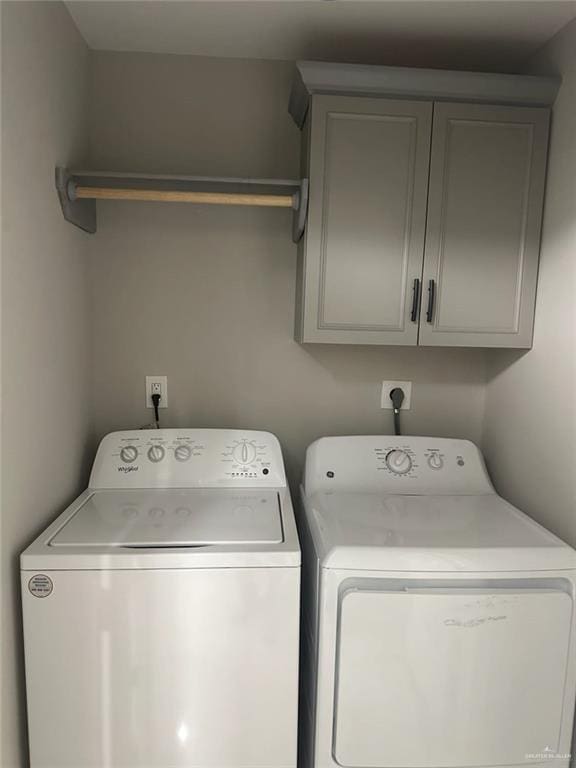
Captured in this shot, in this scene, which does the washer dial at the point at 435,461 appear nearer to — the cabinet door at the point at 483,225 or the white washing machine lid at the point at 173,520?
the cabinet door at the point at 483,225

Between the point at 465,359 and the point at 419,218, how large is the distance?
64 centimetres

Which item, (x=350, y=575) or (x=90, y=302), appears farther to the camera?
(x=90, y=302)

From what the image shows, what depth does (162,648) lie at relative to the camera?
4.34 feet

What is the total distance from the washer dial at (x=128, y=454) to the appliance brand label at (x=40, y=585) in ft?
1.79

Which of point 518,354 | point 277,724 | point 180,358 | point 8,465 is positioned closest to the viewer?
point 8,465

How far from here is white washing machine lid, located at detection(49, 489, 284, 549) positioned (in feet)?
4.52

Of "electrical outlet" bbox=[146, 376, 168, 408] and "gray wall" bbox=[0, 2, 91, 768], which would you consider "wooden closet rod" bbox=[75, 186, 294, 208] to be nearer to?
"gray wall" bbox=[0, 2, 91, 768]

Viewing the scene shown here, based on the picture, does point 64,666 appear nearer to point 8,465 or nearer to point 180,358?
point 8,465

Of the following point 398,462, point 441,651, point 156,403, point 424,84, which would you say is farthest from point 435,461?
point 424,84

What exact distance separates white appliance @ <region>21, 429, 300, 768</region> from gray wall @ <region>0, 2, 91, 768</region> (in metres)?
0.07

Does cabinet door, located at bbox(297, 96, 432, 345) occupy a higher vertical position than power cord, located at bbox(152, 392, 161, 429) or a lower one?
higher

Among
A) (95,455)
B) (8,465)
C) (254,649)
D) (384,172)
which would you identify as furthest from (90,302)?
(254,649)

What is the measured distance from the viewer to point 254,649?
52.8 inches

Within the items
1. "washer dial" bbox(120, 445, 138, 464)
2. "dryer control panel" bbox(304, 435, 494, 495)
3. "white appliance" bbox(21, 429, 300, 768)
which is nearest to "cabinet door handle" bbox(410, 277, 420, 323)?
"dryer control panel" bbox(304, 435, 494, 495)
